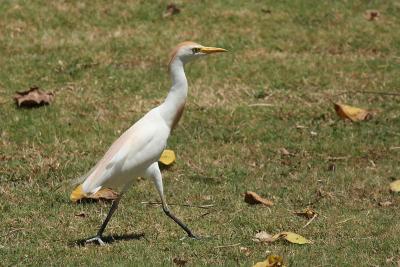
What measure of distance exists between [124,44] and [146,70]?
744 millimetres

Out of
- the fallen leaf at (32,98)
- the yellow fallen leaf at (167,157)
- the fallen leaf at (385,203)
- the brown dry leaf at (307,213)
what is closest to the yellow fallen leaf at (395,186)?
the fallen leaf at (385,203)

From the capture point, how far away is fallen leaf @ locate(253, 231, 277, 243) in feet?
18.6

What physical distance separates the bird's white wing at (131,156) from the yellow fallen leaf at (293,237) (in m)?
0.96

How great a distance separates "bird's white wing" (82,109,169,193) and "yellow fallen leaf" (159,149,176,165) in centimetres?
163

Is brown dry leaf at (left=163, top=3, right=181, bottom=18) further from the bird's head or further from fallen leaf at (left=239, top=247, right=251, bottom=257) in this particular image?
fallen leaf at (left=239, top=247, right=251, bottom=257)

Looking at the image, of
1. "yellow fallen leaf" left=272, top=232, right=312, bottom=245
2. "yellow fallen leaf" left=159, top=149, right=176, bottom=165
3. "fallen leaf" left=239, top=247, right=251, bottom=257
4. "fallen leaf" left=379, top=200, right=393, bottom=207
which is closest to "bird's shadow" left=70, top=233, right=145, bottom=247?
"fallen leaf" left=239, top=247, right=251, bottom=257

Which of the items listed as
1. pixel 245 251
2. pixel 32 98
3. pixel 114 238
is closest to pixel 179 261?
pixel 245 251

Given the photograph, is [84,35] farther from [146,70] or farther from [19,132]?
[19,132]

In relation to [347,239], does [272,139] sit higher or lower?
lower

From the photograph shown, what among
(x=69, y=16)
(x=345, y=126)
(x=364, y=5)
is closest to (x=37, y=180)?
(x=345, y=126)

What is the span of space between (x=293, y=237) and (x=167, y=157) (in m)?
2.05

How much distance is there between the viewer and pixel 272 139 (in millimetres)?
8141

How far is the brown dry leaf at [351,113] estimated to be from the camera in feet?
27.9

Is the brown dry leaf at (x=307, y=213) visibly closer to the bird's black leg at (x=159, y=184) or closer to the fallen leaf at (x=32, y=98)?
the bird's black leg at (x=159, y=184)
